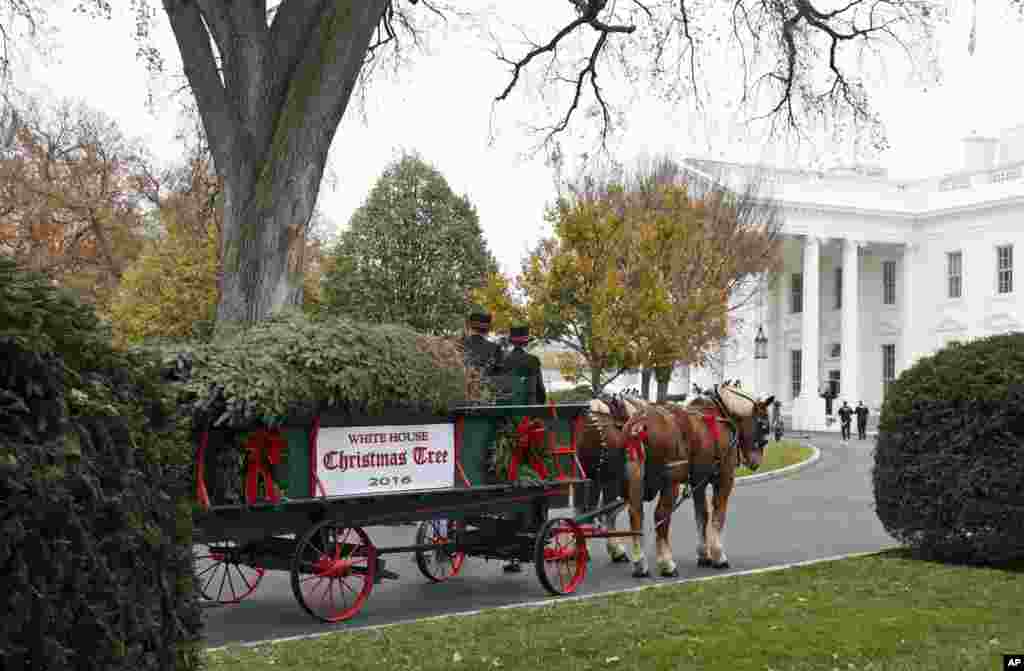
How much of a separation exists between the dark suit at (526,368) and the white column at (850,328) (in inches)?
1945

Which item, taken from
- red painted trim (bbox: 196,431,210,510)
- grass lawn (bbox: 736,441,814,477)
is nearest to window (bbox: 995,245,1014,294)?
grass lawn (bbox: 736,441,814,477)

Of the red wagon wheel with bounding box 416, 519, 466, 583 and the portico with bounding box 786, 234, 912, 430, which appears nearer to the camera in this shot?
the red wagon wheel with bounding box 416, 519, 466, 583

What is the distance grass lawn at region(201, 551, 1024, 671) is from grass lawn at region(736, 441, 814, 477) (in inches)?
629

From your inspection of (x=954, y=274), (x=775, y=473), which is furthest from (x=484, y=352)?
(x=954, y=274)

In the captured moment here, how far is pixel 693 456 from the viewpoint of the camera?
11.9 m

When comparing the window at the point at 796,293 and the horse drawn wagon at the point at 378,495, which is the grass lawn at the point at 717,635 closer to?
the horse drawn wagon at the point at 378,495

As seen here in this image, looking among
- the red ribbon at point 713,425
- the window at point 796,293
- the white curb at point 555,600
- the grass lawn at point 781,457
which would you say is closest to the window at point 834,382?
the window at point 796,293

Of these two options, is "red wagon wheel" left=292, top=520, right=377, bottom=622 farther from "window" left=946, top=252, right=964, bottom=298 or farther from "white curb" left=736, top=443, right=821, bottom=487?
"window" left=946, top=252, right=964, bottom=298

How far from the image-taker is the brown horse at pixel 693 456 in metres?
11.3

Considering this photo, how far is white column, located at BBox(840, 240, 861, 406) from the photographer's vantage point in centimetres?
5878

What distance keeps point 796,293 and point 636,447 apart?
181 ft

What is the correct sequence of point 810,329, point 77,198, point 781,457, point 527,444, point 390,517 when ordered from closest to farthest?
point 390,517 → point 527,444 → point 781,457 → point 77,198 → point 810,329

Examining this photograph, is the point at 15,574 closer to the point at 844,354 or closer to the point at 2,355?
the point at 2,355

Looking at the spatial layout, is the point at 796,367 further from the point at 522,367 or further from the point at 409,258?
the point at 522,367
